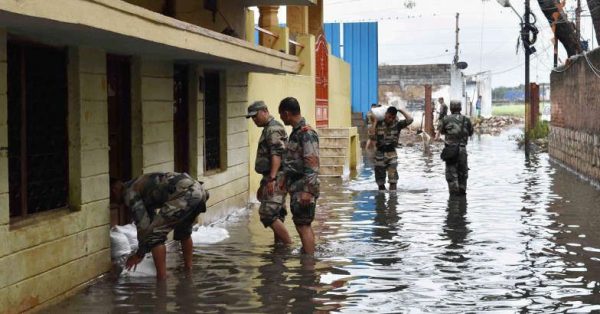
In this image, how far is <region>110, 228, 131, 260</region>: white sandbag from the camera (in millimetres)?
8633

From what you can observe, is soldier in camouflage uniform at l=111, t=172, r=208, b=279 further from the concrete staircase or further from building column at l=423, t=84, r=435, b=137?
building column at l=423, t=84, r=435, b=137

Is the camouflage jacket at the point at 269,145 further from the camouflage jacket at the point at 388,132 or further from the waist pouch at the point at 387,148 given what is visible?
the waist pouch at the point at 387,148

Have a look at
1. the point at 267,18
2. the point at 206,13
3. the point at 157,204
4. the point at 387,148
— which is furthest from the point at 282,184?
the point at 267,18

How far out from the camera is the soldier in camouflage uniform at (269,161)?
30.8ft

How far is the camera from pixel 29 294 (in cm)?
667

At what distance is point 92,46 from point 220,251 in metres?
2.88

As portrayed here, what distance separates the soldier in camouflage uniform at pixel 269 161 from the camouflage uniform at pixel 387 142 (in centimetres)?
616

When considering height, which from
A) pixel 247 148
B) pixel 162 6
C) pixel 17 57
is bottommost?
pixel 247 148

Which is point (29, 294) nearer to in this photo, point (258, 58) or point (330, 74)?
point (258, 58)

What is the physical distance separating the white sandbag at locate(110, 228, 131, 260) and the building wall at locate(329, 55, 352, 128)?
48.9 ft

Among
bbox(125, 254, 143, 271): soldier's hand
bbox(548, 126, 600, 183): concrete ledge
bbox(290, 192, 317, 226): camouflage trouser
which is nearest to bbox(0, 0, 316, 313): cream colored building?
bbox(125, 254, 143, 271): soldier's hand

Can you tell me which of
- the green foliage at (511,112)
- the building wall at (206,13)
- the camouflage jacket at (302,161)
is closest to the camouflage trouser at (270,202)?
the camouflage jacket at (302,161)

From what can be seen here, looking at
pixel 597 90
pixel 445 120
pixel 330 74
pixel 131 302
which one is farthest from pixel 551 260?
pixel 330 74

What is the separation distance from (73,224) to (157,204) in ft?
2.40
